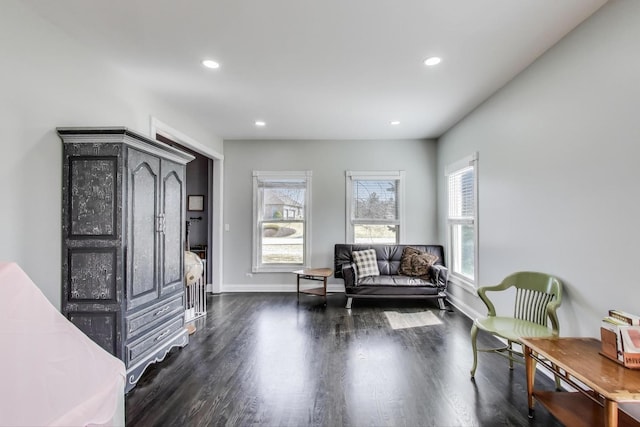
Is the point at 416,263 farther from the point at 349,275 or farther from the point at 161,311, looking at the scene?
the point at 161,311

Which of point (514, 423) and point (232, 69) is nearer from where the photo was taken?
point (514, 423)

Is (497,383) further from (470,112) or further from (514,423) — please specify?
(470,112)

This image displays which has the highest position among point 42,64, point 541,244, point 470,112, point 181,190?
Result: point 470,112

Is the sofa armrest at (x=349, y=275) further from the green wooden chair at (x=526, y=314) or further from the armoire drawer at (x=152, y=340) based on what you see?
the armoire drawer at (x=152, y=340)

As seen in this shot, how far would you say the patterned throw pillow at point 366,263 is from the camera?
4.60m

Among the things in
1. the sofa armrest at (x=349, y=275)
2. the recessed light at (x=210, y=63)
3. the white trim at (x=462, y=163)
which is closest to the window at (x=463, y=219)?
the white trim at (x=462, y=163)

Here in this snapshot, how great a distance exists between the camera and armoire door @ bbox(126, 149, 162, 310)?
2.26m

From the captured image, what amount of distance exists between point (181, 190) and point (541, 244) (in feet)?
11.3

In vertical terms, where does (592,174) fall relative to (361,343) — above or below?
above

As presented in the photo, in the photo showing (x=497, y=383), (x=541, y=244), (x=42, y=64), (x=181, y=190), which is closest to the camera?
(x=42, y=64)

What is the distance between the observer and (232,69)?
2.78 m

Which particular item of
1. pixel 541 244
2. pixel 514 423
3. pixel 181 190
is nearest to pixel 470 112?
pixel 541 244

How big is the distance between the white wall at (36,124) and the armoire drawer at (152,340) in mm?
635

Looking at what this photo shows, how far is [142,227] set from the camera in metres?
2.41
